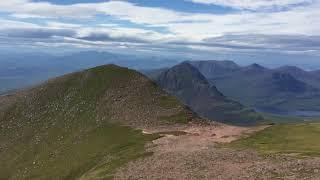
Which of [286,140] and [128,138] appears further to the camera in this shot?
[128,138]

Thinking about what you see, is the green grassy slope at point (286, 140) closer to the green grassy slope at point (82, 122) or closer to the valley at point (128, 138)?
the valley at point (128, 138)

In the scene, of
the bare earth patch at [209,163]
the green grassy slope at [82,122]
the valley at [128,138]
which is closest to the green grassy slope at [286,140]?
the valley at [128,138]

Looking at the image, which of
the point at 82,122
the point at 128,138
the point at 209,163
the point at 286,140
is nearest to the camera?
the point at 209,163

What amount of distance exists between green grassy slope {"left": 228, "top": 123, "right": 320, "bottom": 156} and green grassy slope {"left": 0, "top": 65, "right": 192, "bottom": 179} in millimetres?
20457

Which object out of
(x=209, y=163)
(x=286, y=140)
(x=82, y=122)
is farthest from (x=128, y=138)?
(x=209, y=163)

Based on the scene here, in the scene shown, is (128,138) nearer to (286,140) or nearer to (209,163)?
(286,140)

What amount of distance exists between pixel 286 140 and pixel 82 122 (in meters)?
60.9

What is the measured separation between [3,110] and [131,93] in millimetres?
43110

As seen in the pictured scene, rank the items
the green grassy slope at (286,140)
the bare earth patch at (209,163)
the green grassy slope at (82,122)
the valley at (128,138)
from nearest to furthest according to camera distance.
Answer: the bare earth patch at (209,163)
the valley at (128,138)
the green grassy slope at (286,140)
the green grassy slope at (82,122)

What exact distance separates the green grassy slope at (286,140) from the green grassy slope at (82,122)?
2046 cm

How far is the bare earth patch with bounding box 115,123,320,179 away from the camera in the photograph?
2269 inches

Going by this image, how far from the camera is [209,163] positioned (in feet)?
217

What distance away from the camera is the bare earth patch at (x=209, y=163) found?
57625 mm

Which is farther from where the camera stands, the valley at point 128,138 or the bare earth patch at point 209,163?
the valley at point 128,138
